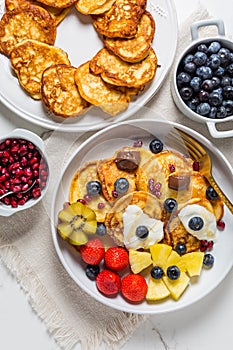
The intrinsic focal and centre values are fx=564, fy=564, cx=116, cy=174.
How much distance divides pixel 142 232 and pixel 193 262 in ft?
0.63

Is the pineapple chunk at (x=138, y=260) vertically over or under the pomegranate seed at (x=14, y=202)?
under

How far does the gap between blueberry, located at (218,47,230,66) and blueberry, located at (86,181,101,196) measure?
52cm

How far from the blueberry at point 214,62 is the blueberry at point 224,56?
12 millimetres

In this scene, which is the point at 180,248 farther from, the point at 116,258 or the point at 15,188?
the point at 15,188

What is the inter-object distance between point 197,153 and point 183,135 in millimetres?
72

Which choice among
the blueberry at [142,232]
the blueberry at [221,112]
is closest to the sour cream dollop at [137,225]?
the blueberry at [142,232]

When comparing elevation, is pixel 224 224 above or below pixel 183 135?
below

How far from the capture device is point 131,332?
1756 millimetres

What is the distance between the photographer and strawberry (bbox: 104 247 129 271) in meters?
1.66

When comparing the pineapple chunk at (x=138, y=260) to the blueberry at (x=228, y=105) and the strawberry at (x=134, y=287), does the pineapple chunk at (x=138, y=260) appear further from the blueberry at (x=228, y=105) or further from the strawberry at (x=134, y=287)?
the blueberry at (x=228, y=105)

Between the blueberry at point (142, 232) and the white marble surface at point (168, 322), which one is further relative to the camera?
the white marble surface at point (168, 322)

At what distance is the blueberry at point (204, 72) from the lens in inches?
65.4

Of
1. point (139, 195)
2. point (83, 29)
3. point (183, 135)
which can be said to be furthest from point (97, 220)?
point (83, 29)

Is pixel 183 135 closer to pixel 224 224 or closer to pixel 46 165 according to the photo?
pixel 224 224
